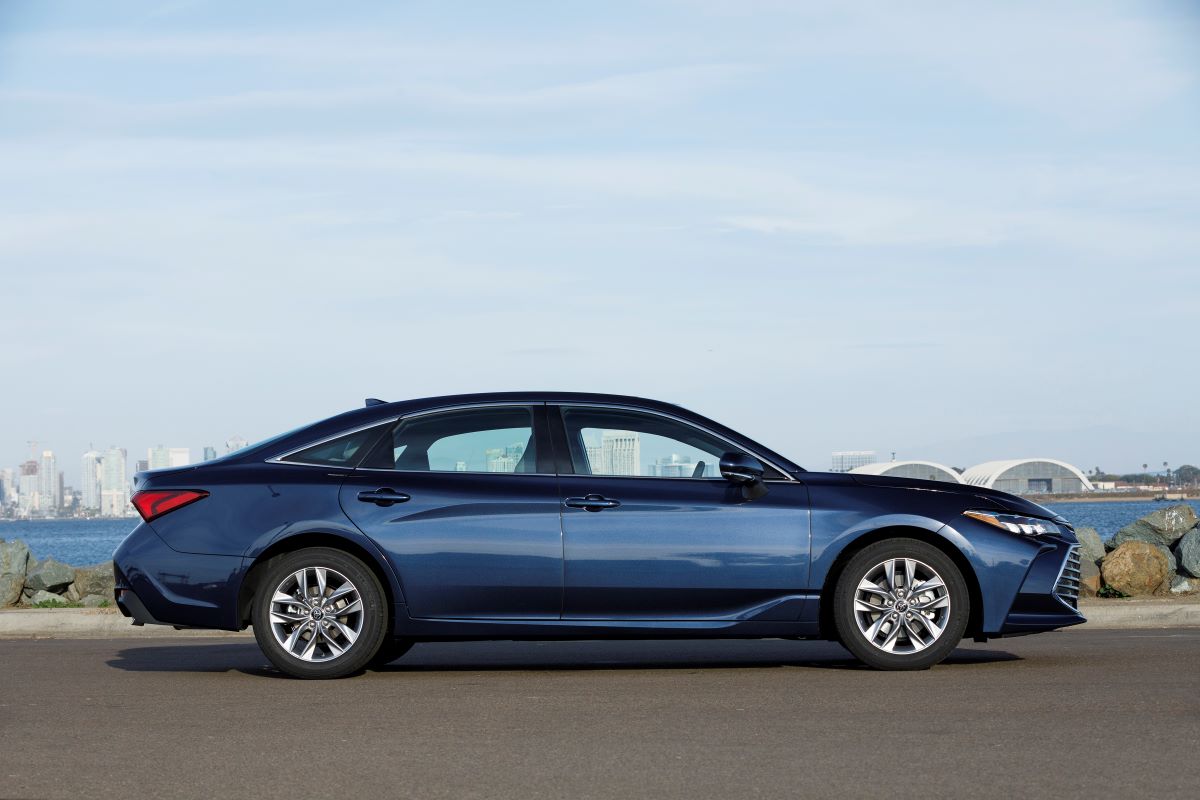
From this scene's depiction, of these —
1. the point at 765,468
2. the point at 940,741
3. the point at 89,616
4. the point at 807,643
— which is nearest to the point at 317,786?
the point at 940,741

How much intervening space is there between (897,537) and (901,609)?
1.34ft

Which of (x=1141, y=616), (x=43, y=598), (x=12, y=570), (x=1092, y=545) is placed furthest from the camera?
(x=12, y=570)

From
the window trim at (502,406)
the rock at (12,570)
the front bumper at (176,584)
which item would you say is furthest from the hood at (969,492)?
the rock at (12,570)

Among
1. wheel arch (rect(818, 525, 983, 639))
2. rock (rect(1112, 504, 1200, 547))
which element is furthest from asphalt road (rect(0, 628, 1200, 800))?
rock (rect(1112, 504, 1200, 547))

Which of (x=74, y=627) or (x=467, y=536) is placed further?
(x=74, y=627)

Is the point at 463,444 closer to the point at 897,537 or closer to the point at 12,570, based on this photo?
the point at 897,537

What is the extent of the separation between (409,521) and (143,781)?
10.0ft

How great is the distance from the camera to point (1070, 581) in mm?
8828

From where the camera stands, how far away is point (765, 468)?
8.78 meters

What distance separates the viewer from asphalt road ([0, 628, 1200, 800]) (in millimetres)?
5516

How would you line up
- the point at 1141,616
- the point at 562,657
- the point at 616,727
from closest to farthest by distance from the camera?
1. the point at 616,727
2. the point at 562,657
3. the point at 1141,616

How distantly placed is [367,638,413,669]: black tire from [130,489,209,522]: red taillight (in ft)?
4.53

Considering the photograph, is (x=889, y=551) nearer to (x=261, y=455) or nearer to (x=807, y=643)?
(x=807, y=643)

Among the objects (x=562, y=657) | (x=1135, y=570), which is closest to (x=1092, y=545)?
(x=1135, y=570)
